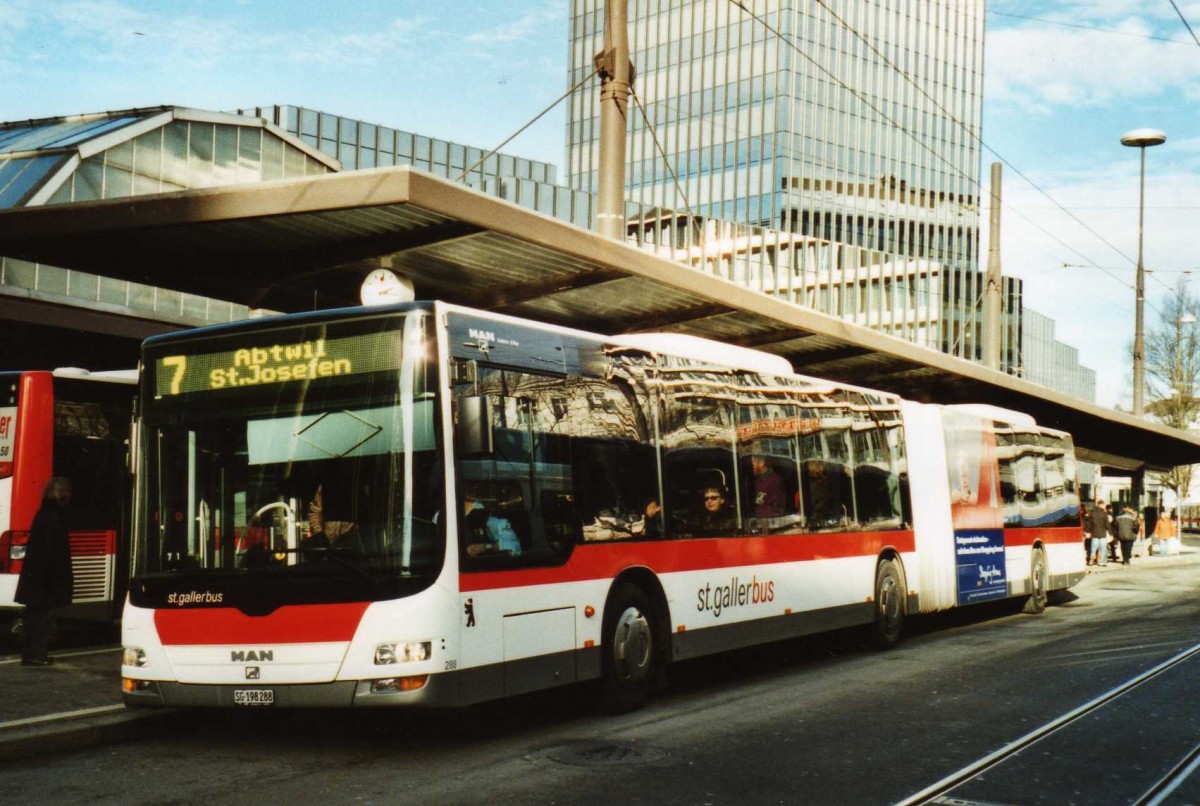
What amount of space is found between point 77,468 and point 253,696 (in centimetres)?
715

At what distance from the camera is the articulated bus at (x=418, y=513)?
774 cm

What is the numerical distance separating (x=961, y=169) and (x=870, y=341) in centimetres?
7495

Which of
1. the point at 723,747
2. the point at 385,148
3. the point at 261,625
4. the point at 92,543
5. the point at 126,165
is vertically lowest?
the point at 723,747

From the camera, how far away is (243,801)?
6.72 m

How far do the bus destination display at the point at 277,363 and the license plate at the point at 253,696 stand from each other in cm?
184

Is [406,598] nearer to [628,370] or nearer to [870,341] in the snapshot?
[628,370]

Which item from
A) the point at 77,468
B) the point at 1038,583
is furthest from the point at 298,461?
the point at 1038,583

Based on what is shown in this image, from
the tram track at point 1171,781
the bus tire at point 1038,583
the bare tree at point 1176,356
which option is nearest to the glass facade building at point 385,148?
the bare tree at point 1176,356

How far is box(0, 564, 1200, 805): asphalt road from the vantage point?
6.89m

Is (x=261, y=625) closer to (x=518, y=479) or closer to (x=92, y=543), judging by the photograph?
(x=518, y=479)

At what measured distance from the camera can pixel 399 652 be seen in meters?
7.65

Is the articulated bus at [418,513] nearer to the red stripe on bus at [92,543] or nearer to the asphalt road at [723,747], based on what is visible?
the asphalt road at [723,747]

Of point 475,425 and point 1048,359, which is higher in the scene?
point 1048,359

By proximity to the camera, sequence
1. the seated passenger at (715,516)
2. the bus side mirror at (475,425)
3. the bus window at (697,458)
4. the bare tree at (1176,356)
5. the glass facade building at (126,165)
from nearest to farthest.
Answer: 1. the bus side mirror at (475,425)
2. the bus window at (697,458)
3. the seated passenger at (715,516)
4. the glass facade building at (126,165)
5. the bare tree at (1176,356)
